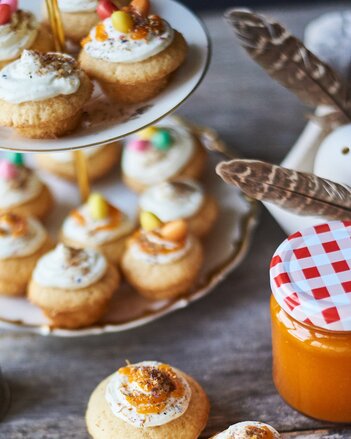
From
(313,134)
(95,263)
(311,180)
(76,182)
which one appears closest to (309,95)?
(313,134)

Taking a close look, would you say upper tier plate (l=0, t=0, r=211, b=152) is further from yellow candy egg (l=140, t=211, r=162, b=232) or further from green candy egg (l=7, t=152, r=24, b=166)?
green candy egg (l=7, t=152, r=24, b=166)

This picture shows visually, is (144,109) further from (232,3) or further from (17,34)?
(232,3)

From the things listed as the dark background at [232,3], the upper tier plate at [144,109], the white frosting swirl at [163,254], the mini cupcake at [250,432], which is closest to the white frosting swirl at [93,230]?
the white frosting swirl at [163,254]

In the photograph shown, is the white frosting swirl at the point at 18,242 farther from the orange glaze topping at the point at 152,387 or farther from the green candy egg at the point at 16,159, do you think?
the orange glaze topping at the point at 152,387

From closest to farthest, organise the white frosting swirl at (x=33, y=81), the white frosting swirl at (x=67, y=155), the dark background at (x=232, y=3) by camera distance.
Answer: the white frosting swirl at (x=33, y=81)
the white frosting swirl at (x=67, y=155)
the dark background at (x=232, y=3)

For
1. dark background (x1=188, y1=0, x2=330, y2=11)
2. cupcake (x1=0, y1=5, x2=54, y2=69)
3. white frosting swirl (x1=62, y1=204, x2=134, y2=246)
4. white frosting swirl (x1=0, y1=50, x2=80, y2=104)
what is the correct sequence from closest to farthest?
white frosting swirl (x1=0, y1=50, x2=80, y2=104) → cupcake (x1=0, y1=5, x2=54, y2=69) → white frosting swirl (x1=62, y1=204, x2=134, y2=246) → dark background (x1=188, y1=0, x2=330, y2=11)

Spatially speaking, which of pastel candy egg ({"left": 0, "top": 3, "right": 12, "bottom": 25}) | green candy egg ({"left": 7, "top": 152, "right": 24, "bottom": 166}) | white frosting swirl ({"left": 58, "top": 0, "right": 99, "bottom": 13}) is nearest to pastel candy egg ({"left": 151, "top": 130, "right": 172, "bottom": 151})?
green candy egg ({"left": 7, "top": 152, "right": 24, "bottom": 166})
